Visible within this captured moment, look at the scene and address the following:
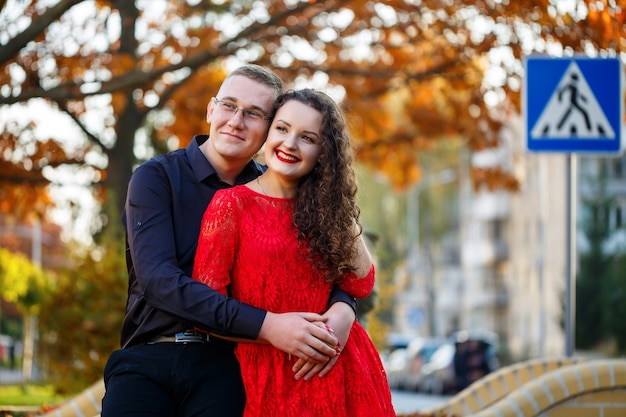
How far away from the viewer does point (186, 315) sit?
461 cm

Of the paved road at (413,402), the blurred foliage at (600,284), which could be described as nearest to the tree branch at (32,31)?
the paved road at (413,402)

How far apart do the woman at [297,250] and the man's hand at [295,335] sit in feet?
0.45

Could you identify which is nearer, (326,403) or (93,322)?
(326,403)

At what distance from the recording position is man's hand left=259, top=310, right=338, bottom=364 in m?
4.57

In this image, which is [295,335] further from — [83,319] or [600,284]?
[600,284]

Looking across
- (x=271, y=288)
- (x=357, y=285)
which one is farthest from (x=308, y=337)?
(x=357, y=285)

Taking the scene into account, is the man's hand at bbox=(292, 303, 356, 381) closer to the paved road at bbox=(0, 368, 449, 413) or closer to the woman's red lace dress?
the woman's red lace dress

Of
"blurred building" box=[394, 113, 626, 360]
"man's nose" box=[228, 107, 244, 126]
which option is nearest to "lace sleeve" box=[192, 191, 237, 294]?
"man's nose" box=[228, 107, 244, 126]

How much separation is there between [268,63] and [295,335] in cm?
1219

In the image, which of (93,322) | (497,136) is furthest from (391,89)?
(93,322)

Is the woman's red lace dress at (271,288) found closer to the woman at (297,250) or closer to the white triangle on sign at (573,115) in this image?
the woman at (297,250)

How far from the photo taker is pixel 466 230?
81.8m

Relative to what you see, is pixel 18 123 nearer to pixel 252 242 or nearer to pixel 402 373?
pixel 252 242

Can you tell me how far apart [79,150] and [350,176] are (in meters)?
14.2
